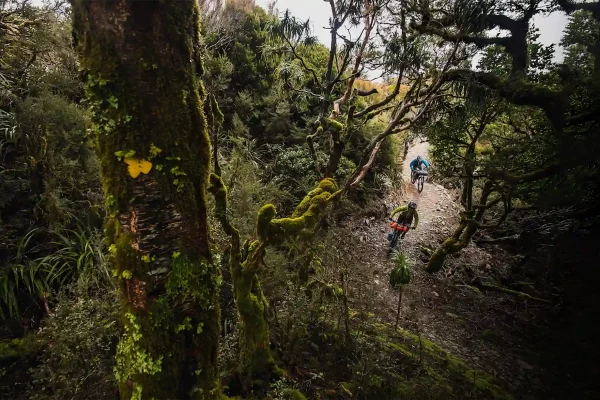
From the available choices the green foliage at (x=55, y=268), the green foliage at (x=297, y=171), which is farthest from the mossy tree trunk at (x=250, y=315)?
the green foliage at (x=297, y=171)

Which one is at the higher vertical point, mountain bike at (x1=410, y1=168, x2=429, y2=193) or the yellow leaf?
mountain bike at (x1=410, y1=168, x2=429, y2=193)

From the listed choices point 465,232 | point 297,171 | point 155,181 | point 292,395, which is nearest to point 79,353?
point 292,395

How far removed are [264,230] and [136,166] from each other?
1716 millimetres

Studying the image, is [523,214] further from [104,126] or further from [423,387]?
[104,126]

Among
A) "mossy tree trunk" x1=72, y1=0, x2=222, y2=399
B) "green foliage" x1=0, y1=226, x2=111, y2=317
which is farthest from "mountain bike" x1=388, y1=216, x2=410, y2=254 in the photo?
"mossy tree trunk" x1=72, y1=0, x2=222, y2=399

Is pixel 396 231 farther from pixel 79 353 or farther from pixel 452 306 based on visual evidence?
pixel 79 353

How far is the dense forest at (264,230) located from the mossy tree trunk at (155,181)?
0.01 meters

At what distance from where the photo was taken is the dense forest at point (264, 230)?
189 cm

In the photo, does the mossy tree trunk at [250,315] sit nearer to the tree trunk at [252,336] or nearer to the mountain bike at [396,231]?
the tree trunk at [252,336]

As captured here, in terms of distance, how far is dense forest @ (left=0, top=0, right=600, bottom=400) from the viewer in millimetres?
1887

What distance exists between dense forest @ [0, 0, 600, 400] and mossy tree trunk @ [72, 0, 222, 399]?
0.04 feet

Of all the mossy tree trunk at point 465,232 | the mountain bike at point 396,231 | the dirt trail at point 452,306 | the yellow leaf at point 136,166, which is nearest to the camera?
the yellow leaf at point 136,166

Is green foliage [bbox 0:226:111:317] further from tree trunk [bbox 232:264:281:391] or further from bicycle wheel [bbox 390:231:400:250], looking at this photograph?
bicycle wheel [bbox 390:231:400:250]

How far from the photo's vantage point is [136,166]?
5.96ft
